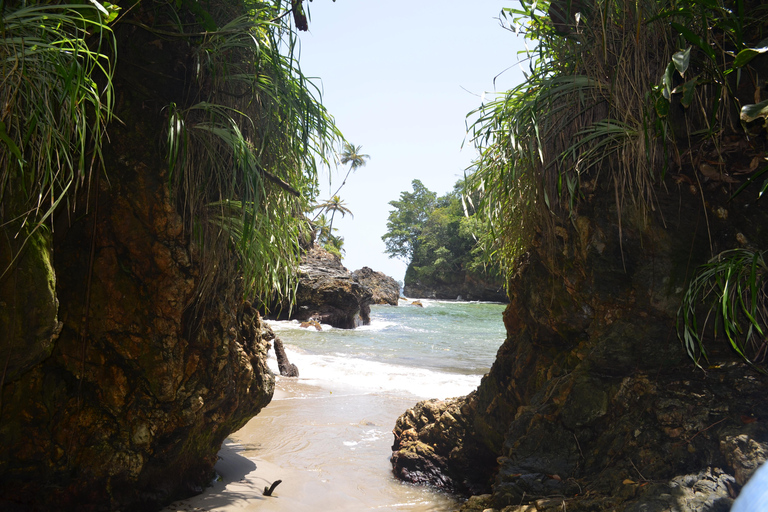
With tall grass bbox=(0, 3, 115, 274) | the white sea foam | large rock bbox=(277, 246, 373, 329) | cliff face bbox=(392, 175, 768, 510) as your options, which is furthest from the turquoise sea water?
tall grass bbox=(0, 3, 115, 274)

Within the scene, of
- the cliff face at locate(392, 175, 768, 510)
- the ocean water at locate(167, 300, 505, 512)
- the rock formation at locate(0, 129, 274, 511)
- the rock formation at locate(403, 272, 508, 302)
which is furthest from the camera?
the rock formation at locate(403, 272, 508, 302)

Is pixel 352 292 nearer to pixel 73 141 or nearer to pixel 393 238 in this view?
pixel 73 141

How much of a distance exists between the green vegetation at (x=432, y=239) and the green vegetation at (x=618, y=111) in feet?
111

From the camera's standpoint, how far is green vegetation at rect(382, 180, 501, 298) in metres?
45.7

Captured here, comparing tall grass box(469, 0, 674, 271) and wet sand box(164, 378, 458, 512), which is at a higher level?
tall grass box(469, 0, 674, 271)

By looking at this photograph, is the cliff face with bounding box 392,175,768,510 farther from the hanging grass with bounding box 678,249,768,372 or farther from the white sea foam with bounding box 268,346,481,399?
the white sea foam with bounding box 268,346,481,399

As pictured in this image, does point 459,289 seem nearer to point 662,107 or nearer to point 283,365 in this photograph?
point 283,365

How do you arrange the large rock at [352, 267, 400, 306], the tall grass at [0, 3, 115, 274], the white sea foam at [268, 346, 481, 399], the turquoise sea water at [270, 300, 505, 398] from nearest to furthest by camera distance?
the tall grass at [0, 3, 115, 274], the white sea foam at [268, 346, 481, 399], the turquoise sea water at [270, 300, 505, 398], the large rock at [352, 267, 400, 306]

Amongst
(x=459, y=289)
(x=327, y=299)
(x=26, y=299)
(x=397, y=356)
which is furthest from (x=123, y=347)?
(x=459, y=289)

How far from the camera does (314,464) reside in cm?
427

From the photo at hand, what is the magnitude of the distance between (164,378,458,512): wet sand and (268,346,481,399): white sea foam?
3.25ft

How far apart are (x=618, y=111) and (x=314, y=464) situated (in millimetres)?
3346

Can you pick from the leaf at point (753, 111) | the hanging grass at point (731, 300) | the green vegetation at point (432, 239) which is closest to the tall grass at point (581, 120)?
the hanging grass at point (731, 300)

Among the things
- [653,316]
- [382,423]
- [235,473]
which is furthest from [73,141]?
[382,423]
